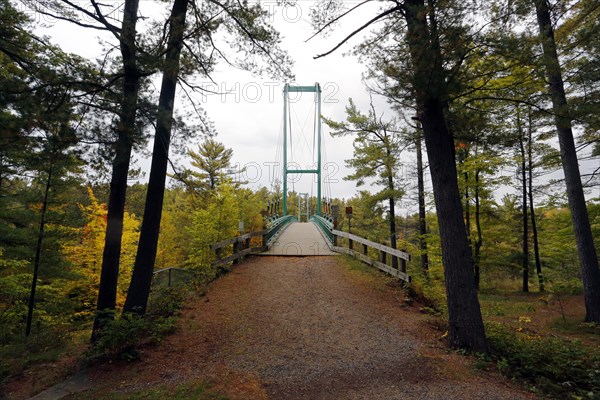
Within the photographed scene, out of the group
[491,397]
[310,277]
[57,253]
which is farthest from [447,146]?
[57,253]

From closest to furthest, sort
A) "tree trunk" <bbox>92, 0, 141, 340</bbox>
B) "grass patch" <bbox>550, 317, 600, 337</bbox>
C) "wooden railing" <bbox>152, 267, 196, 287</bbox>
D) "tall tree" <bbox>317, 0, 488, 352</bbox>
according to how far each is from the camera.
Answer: "tall tree" <bbox>317, 0, 488, 352</bbox>
"tree trunk" <bbox>92, 0, 141, 340</bbox>
"grass patch" <bbox>550, 317, 600, 337</bbox>
"wooden railing" <bbox>152, 267, 196, 287</bbox>

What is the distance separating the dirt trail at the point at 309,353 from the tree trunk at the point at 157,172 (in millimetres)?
964

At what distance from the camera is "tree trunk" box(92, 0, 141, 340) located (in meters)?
4.94

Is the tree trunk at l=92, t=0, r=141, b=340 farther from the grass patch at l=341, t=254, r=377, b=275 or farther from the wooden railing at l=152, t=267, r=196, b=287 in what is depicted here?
the grass patch at l=341, t=254, r=377, b=275


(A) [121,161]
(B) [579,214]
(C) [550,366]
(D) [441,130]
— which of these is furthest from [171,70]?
(B) [579,214]

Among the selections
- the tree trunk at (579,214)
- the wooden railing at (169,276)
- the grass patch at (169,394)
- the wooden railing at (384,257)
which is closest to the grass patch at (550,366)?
the wooden railing at (384,257)

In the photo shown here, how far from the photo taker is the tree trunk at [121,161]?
16.2 ft

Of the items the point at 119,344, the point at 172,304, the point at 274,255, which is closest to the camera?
the point at 119,344

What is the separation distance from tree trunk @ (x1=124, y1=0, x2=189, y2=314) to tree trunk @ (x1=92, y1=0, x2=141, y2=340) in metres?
0.35

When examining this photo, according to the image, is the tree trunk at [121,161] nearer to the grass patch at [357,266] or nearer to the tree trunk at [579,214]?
the grass patch at [357,266]

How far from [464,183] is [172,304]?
11.2 metres

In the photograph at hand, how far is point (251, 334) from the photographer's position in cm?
496

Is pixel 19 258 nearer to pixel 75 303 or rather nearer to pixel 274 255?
pixel 75 303

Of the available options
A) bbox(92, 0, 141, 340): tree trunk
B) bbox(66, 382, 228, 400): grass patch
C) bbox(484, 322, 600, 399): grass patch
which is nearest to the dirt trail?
bbox(66, 382, 228, 400): grass patch
